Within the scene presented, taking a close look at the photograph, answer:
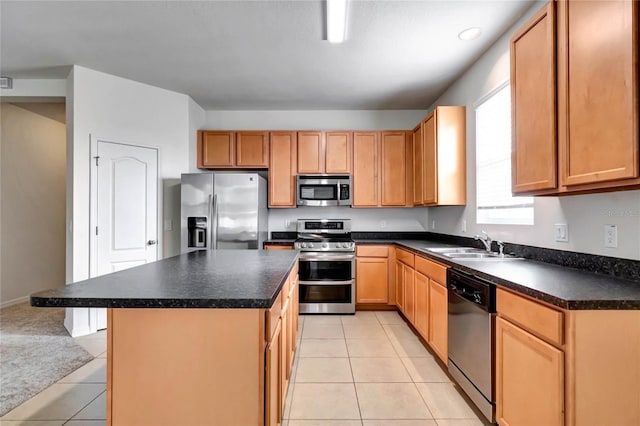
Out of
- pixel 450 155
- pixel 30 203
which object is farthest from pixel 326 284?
pixel 30 203

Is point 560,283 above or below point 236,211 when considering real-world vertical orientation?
below

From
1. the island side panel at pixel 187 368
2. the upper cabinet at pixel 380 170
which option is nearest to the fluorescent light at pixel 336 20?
the upper cabinet at pixel 380 170

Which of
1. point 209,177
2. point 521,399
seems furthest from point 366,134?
point 521,399

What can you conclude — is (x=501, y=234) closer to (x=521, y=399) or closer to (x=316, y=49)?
(x=521, y=399)

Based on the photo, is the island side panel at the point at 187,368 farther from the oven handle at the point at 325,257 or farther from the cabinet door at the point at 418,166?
the cabinet door at the point at 418,166

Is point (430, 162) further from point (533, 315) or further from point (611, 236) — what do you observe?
point (533, 315)

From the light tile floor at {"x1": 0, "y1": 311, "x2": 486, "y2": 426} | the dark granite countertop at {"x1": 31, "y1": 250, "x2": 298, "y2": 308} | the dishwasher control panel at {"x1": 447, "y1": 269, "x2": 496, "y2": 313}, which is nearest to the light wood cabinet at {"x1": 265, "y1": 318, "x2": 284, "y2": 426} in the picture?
the dark granite countertop at {"x1": 31, "y1": 250, "x2": 298, "y2": 308}

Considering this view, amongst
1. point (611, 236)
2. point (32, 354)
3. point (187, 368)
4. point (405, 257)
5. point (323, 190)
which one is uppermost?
point (323, 190)

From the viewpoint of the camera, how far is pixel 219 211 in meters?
3.82

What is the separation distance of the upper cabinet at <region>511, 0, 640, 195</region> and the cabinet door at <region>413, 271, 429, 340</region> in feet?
4.03

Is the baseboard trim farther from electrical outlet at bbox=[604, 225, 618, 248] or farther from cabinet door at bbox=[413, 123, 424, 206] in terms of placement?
electrical outlet at bbox=[604, 225, 618, 248]

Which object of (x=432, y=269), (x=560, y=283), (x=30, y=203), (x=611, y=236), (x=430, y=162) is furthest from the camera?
(x=30, y=203)

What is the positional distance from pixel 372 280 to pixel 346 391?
195 centimetres

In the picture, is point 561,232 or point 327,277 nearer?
point 561,232
